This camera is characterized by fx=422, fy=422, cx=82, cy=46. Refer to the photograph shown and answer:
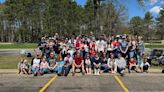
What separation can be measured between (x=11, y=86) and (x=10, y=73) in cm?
570

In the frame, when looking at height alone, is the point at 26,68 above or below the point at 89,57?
below

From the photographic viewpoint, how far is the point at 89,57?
20.7 meters

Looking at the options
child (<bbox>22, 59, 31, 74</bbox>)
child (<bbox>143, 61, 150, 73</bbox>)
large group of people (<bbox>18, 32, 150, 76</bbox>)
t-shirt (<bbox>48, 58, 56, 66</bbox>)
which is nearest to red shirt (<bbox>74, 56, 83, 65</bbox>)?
large group of people (<bbox>18, 32, 150, 76</bbox>)

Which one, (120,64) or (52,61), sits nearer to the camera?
(120,64)

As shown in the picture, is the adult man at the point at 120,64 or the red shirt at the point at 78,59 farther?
the red shirt at the point at 78,59

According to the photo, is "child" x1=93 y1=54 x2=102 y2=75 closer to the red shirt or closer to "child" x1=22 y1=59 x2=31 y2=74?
the red shirt

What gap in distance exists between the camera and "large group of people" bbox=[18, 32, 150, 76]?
20188 mm

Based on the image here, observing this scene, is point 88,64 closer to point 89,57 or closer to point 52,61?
point 89,57

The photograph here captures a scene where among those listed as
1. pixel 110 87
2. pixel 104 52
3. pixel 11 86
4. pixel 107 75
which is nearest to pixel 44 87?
pixel 11 86

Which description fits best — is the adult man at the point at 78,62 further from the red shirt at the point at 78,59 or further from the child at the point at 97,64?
the child at the point at 97,64

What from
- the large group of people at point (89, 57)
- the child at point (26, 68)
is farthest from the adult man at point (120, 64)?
the child at point (26, 68)

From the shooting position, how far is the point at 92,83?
16344mm

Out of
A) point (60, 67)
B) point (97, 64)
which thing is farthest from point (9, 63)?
point (97, 64)

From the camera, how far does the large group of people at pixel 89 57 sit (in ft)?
66.2
